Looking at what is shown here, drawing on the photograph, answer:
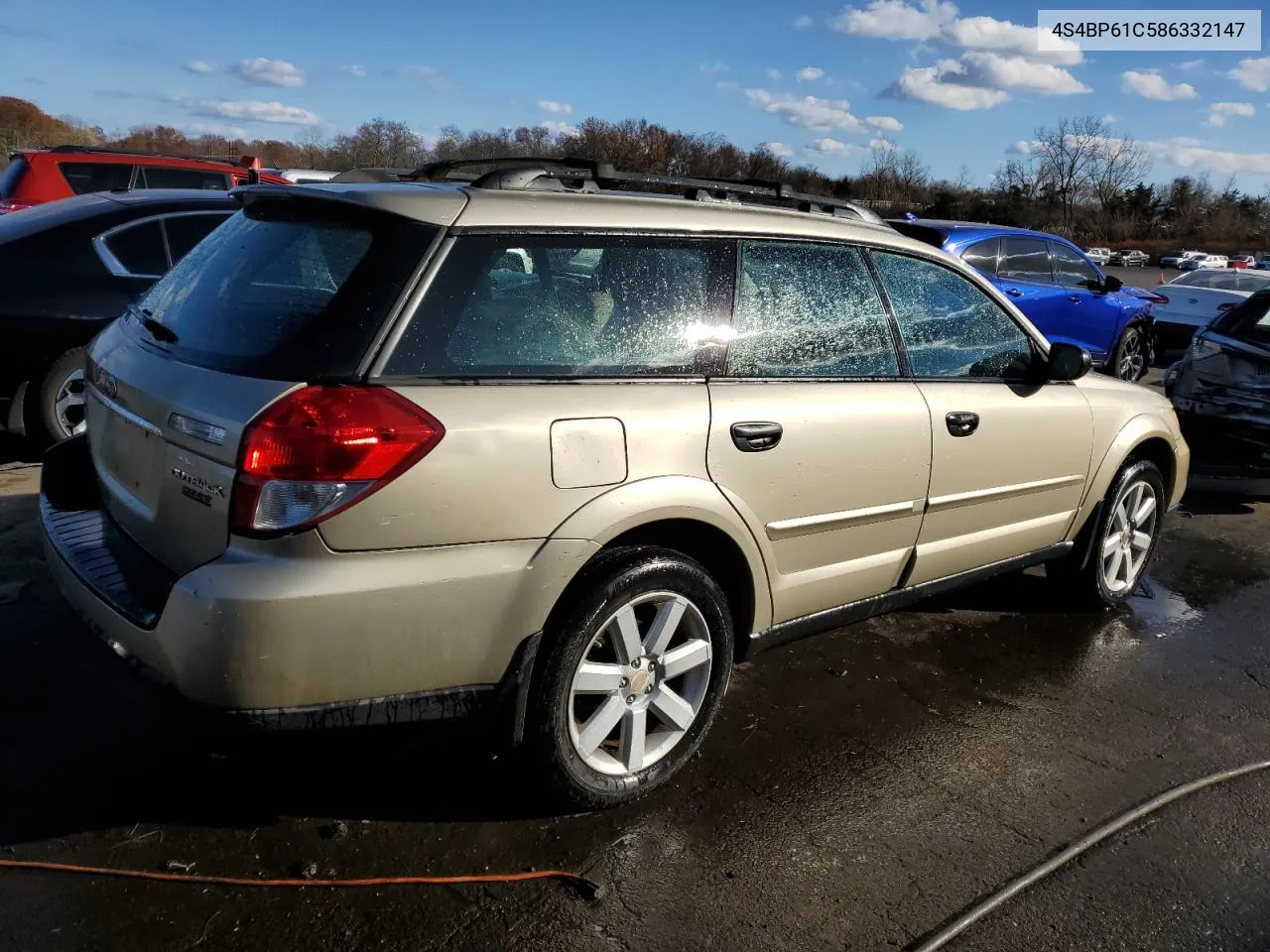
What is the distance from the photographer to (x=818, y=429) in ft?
10.9

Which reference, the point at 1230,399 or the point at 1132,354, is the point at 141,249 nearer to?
the point at 1230,399

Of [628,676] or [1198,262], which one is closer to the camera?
[628,676]

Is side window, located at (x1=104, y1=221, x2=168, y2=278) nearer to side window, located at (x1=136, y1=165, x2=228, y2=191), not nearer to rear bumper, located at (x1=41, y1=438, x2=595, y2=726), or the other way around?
rear bumper, located at (x1=41, y1=438, x2=595, y2=726)

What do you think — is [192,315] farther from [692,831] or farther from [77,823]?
[692,831]

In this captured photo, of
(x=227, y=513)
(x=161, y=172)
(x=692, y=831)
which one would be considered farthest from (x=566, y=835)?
(x=161, y=172)

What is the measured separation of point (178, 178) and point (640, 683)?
385 inches

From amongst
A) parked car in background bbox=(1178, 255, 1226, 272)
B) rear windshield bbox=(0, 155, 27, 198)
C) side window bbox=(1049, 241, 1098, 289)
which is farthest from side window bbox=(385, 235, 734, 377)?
parked car in background bbox=(1178, 255, 1226, 272)

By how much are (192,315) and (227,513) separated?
2.62ft

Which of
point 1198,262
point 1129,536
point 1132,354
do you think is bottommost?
point 1198,262

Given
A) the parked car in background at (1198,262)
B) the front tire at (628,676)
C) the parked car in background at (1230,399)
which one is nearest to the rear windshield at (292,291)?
the front tire at (628,676)

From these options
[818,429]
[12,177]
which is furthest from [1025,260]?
[12,177]

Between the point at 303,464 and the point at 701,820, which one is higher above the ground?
the point at 303,464

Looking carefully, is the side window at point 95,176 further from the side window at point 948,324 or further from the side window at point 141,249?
the side window at point 948,324

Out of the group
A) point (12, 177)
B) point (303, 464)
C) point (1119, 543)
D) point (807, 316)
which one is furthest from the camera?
point (12, 177)
